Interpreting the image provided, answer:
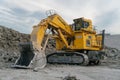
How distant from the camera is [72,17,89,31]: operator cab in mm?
19837

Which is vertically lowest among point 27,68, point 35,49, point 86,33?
point 27,68

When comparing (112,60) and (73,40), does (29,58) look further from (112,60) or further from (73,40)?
(112,60)

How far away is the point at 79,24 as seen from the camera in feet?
65.6

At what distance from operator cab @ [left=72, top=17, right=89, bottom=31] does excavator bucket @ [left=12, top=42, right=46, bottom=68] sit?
231 inches

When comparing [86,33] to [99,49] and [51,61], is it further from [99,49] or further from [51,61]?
[51,61]

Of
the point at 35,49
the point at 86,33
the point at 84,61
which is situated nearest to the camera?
the point at 35,49

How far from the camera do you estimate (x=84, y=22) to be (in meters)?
19.9

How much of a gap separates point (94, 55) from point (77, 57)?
1979 mm

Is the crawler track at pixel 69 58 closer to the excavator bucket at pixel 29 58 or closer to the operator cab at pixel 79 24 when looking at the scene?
the operator cab at pixel 79 24

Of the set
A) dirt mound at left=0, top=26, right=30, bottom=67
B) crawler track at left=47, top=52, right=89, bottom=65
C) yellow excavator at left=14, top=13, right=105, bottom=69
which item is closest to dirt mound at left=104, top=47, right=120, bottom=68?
yellow excavator at left=14, top=13, right=105, bottom=69

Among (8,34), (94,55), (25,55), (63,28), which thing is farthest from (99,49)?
(8,34)

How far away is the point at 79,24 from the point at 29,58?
21.6ft

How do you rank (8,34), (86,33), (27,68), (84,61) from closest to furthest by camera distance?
(27,68) < (84,61) < (86,33) < (8,34)

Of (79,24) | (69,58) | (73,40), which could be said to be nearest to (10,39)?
(73,40)
